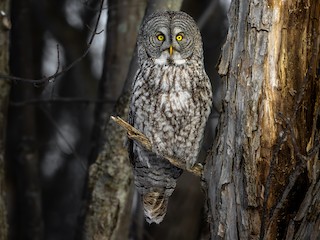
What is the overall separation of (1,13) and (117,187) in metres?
1.40

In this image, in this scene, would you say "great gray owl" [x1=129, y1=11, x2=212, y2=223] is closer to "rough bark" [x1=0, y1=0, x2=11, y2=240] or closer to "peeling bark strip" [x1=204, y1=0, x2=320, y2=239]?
"peeling bark strip" [x1=204, y1=0, x2=320, y2=239]

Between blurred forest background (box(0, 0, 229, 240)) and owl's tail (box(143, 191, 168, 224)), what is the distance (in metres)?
0.44

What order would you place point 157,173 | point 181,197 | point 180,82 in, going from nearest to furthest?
1. point 180,82
2. point 157,173
3. point 181,197

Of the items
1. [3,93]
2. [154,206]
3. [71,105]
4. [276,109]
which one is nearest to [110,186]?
[154,206]

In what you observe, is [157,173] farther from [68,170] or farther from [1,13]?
[68,170]

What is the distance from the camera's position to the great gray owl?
4246 mm

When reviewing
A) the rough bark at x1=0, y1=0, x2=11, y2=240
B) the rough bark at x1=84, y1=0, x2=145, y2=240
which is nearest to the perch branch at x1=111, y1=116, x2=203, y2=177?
the rough bark at x1=84, y1=0, x2=145, y2=240

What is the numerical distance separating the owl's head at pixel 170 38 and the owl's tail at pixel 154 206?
925mm

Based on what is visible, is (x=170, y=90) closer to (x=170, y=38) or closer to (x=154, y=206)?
(x=170, y=38)

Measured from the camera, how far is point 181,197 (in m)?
7.34

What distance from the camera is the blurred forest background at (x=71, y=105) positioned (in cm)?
570

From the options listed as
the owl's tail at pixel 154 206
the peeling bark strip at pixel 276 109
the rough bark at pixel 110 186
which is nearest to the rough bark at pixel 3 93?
the rough bark at pixel 110 186

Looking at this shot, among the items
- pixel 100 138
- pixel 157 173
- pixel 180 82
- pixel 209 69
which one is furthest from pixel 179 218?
pixel 180 82

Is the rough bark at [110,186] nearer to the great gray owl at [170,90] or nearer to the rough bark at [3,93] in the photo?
the great gray owl at [170,90]
